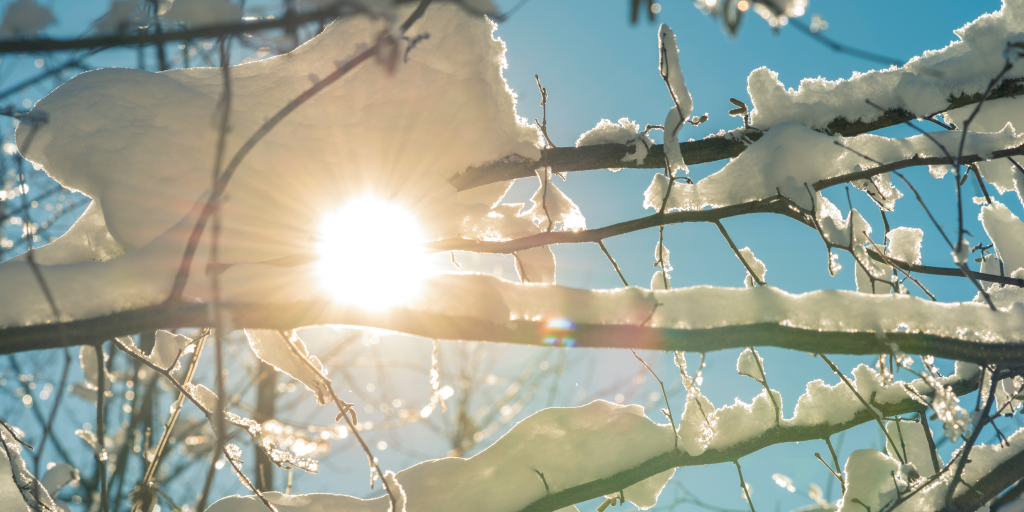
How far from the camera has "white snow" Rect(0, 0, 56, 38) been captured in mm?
977

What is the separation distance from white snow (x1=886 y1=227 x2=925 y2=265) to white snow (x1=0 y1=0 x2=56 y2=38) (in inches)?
102

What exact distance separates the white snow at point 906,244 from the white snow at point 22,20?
258 cm

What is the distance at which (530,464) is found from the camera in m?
1.82

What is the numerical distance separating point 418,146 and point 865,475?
2102 millimetres

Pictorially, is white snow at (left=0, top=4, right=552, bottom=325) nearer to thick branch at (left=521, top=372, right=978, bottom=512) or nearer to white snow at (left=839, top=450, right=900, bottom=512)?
thick branch at (left=521, top=372, right=978, bottom=512)

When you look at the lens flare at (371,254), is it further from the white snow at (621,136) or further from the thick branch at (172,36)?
the white snow at (621,136)

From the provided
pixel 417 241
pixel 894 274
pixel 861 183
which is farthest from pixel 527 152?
pixel 894 274

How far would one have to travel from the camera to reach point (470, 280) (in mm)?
1226

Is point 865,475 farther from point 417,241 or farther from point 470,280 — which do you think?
point 417,241

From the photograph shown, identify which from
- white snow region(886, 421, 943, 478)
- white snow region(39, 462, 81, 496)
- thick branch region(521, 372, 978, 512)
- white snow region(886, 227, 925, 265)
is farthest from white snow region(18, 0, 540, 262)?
white snow region(39, 462, 81, 496)

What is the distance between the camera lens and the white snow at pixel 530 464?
5.77 feet

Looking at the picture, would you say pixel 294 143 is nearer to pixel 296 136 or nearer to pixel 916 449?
pixel 296 136

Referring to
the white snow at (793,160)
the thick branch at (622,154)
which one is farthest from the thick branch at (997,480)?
the thick branch at (622,154)

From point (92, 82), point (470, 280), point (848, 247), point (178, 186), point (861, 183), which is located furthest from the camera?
point (861, 183)
